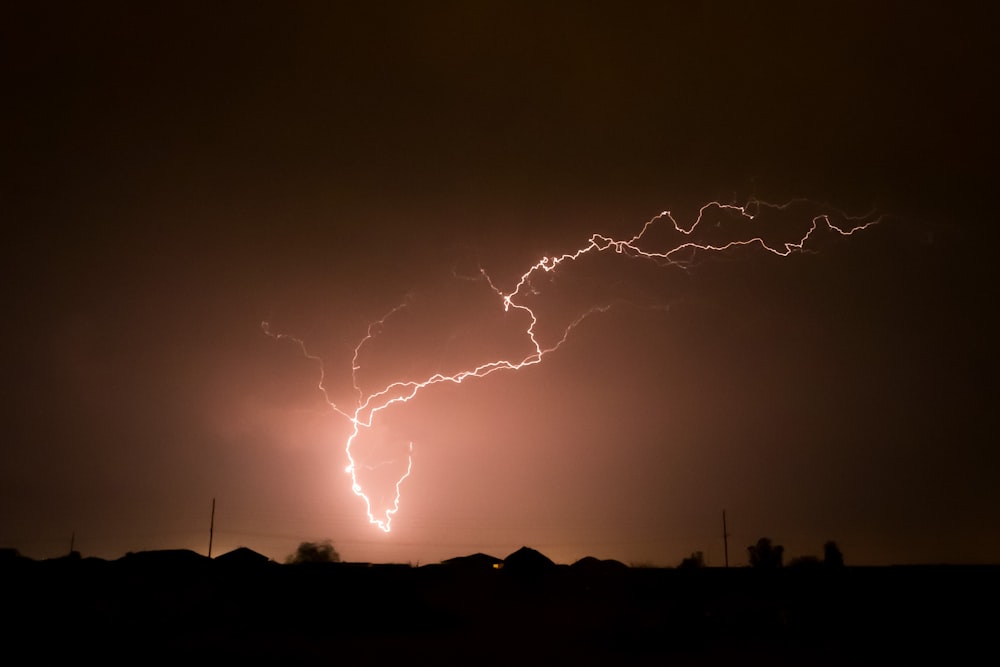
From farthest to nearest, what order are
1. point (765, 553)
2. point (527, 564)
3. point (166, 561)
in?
point (765, 553) < point (527, 564) < point (166, 561)

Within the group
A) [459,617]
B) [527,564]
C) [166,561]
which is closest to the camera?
[459,617]

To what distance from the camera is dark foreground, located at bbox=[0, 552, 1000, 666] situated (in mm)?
13289

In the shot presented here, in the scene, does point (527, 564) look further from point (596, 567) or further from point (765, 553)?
point (765, 553)

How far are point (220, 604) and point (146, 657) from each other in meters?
5.01

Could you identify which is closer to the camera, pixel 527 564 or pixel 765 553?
pixel 527 564

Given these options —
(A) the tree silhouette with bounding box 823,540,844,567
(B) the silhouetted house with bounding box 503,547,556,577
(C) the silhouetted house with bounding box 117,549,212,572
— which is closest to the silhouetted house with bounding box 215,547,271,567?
(C) the silhouetted house with bounding box 117,549,212,572

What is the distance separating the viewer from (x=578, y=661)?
519 inches

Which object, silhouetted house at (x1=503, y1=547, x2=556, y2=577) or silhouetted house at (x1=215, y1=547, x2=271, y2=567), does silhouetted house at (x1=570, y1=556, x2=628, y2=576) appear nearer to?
silhouetted house at (x1=503, y1=547, x2=556, y2=577)

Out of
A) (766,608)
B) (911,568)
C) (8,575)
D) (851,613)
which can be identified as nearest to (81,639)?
(8,575)

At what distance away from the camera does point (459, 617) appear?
17844 millimetres

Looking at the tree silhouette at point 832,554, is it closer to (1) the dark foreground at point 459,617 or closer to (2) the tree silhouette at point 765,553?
(2) the tree silhouette at point 765,553

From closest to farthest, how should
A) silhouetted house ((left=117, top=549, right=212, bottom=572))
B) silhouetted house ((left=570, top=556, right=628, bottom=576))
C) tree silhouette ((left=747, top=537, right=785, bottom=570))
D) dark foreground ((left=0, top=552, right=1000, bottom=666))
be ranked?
dark foreground ((left=0, top=552, right=1000, bottom=666)), silhouetted house ((left=117, top=549, right=212, bottom=572)), silhouetted house ((left=570, top=556, right=628, bottom=576)), tree silhouette ((left=747, top=537, right=785, bottom=570))

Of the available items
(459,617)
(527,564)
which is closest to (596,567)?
(527,564)

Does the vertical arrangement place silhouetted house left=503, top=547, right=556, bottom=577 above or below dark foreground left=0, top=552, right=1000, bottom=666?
above
